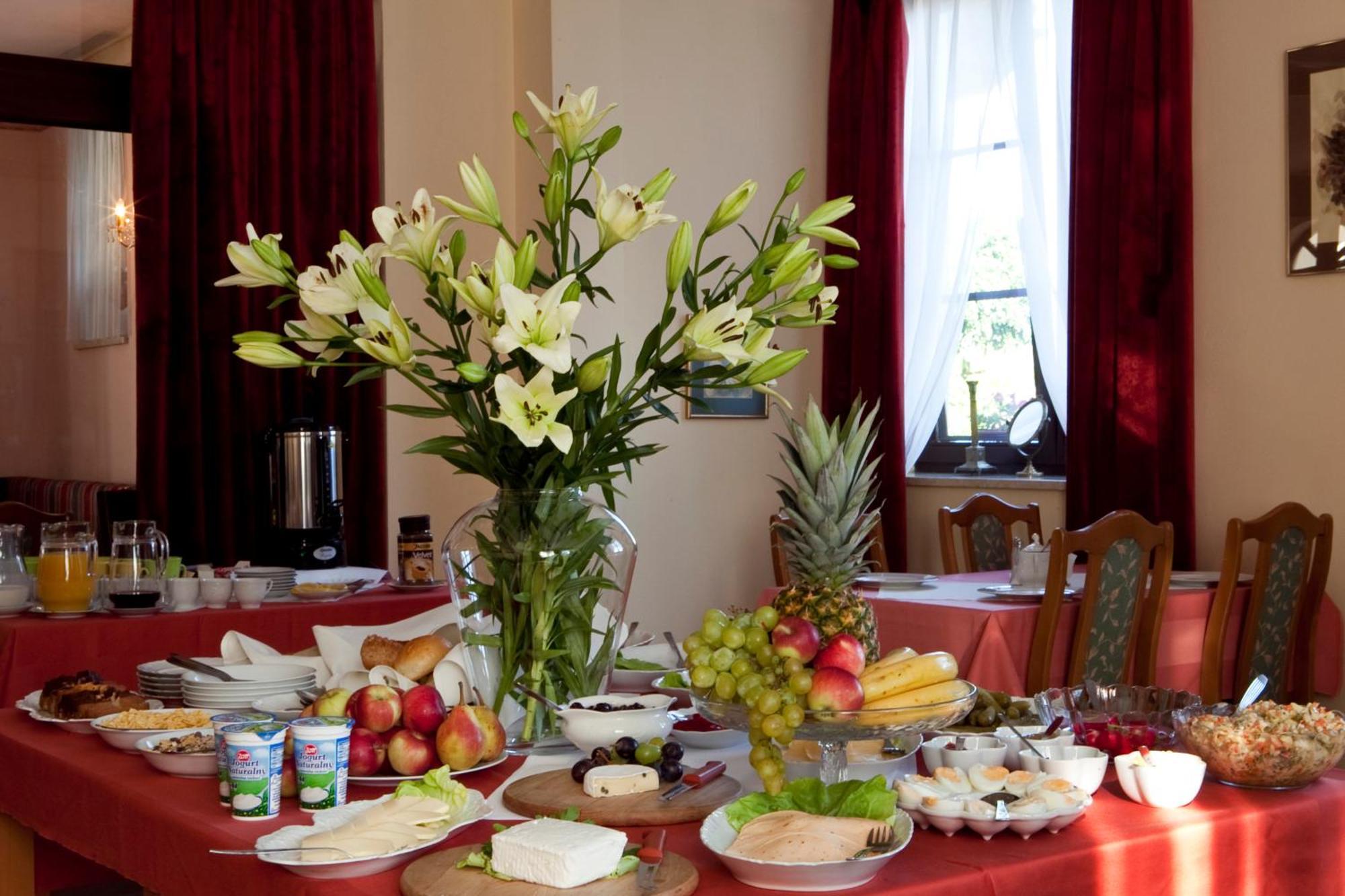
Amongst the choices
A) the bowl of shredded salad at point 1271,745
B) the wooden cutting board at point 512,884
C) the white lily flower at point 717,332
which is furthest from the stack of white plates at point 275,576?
the bowl of shredded salad at point 1271,745

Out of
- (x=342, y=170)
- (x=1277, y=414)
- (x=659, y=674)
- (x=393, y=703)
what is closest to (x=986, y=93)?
(x=1277, y=414)

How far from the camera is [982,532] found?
5031 mm

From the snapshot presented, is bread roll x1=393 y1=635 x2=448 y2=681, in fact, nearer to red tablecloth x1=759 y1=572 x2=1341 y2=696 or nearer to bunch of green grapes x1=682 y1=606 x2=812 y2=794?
bunch of green grapes x1=682 y1=606 x2=812 y2=794

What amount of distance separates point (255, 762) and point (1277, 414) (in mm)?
3773

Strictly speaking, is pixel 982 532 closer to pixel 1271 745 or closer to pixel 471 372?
pixel 1271 745

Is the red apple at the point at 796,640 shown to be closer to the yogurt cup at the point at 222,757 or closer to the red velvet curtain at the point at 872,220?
the yogurt cup at the point at 222,757

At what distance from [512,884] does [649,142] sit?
15.1 ft

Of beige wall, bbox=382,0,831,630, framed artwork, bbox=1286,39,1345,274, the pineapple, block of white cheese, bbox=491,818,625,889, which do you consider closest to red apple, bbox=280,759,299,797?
block of white cheese, bbox=491,818,625,889

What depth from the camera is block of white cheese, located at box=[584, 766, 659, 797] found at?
155 cm

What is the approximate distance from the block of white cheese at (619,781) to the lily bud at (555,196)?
2.31 feet

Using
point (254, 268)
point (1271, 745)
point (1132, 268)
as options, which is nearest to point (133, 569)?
point (254, 268)

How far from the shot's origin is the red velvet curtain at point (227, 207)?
4918 millimetres

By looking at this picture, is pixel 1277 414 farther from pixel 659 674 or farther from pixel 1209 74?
pixel 659 674

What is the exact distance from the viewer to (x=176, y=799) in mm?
1627
